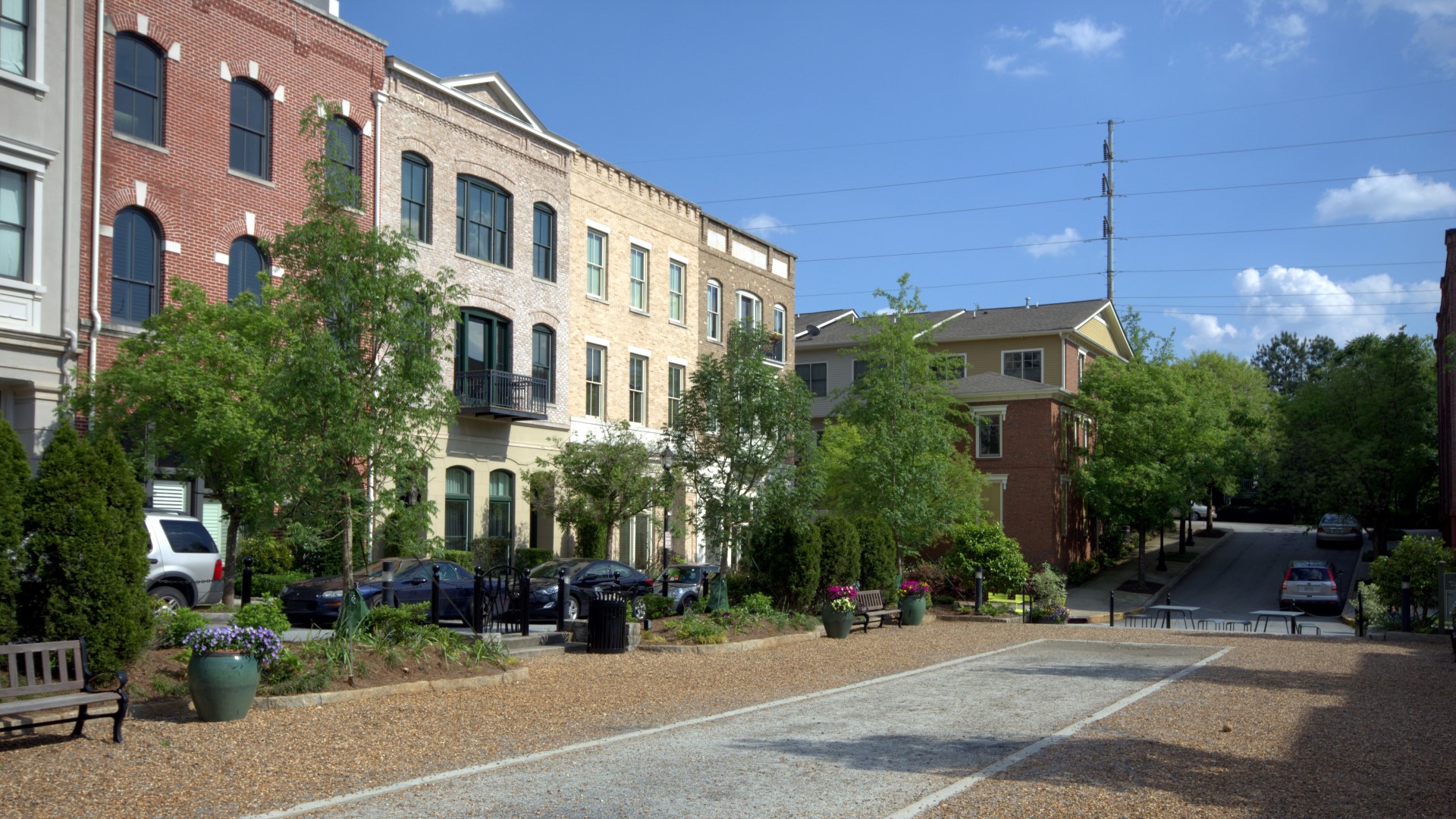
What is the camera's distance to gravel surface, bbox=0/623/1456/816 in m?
8.38

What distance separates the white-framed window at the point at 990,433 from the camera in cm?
4538

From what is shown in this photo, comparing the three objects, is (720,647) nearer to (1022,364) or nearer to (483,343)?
(483,343)

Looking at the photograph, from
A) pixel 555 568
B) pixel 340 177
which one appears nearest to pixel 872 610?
pixel 555 568

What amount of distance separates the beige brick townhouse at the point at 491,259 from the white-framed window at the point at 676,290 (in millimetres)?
4744

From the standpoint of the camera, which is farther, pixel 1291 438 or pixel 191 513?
pixel 1291 438

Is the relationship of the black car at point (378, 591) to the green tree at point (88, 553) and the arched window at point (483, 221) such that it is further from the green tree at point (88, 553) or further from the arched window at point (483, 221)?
the arched window at point (483, 221)

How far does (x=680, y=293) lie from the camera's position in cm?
3841

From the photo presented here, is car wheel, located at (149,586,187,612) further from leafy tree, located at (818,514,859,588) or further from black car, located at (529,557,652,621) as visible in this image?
leafy tree, located at (818,514,859,588)

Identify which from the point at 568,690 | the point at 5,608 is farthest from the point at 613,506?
the point at 5,608

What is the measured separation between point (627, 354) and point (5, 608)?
81.8 ft

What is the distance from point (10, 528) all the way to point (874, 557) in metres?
18.9

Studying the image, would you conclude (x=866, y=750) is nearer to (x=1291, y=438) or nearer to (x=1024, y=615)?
(x=1024, y=615)

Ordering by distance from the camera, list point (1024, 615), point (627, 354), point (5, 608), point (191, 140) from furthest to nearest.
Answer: point (627, 354)
point (1024, 615)
point (191, 140)
point (5, 608)

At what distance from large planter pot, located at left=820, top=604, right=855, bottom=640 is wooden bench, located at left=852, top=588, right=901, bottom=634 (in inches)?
23.0
